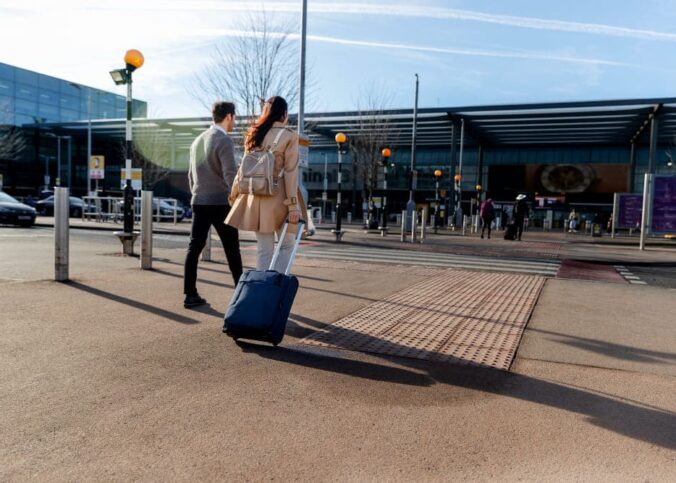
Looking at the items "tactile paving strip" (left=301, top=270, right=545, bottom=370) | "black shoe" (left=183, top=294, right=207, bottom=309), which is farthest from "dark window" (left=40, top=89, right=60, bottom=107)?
"black shoe" (left=183, top=294, right=207, bottom=309)

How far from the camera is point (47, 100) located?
57.2 metres

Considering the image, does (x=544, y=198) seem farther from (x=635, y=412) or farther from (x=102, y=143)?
(x=635, y=412)

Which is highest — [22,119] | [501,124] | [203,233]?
[22,119]

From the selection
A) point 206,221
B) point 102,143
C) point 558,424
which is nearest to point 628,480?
point 558,424

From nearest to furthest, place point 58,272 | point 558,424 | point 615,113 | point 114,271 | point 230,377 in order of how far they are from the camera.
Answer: point 558,424
point 230,377
point 58,272
point 114,271
point 615,113

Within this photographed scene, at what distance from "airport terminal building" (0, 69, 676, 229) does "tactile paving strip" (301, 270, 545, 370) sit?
24.8 metres

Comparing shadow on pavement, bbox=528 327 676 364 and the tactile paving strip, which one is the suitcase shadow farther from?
shadow on pavement, bbox=528 327 676 364

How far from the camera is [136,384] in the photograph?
9.82 feet

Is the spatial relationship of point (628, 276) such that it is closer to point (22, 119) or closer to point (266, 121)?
point (266, 121)

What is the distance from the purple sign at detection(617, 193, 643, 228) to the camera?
26.0 m

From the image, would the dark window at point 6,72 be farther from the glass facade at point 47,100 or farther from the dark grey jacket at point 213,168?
the dark grey jacket at point 213,168

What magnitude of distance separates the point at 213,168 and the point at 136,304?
1508mm

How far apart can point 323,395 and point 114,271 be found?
5291mm

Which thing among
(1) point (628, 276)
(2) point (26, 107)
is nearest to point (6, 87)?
(2) point (26, 107)
